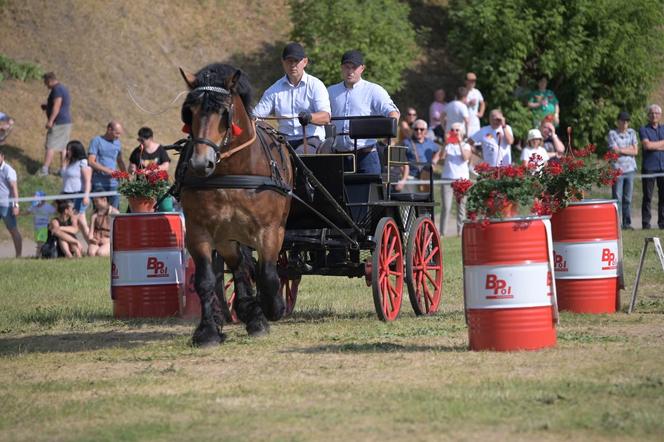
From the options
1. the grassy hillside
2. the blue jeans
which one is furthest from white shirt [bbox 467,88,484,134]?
the grassy hillside

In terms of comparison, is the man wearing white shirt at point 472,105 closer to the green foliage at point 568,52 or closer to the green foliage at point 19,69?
the green foliage at point 568,52

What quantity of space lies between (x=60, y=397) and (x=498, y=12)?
21915mm

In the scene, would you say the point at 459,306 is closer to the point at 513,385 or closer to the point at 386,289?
the point at 386,289

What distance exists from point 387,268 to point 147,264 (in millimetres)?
2454

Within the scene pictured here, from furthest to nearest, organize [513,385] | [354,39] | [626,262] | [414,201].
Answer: [354,39] → [626,262] → [414,201] → [513,385]

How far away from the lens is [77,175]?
20219mm

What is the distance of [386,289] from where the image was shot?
451 inches

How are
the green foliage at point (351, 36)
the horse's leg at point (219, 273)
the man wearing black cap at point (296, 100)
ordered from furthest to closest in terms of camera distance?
the green foliage at point (351, 36) → the man wearing black cap at point (296, 100) → the horse's leg at point (219, 273)

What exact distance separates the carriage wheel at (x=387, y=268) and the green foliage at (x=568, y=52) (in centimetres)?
1641

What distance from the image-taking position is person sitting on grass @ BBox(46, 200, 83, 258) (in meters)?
19.5

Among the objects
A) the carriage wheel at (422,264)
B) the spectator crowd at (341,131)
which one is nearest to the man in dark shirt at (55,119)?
the spectator crowd at (341,131)

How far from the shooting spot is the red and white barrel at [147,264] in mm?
12148

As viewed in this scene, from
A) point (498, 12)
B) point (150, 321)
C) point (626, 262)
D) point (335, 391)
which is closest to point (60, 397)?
point (335, 391)

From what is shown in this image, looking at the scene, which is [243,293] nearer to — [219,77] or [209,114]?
[209,114]
